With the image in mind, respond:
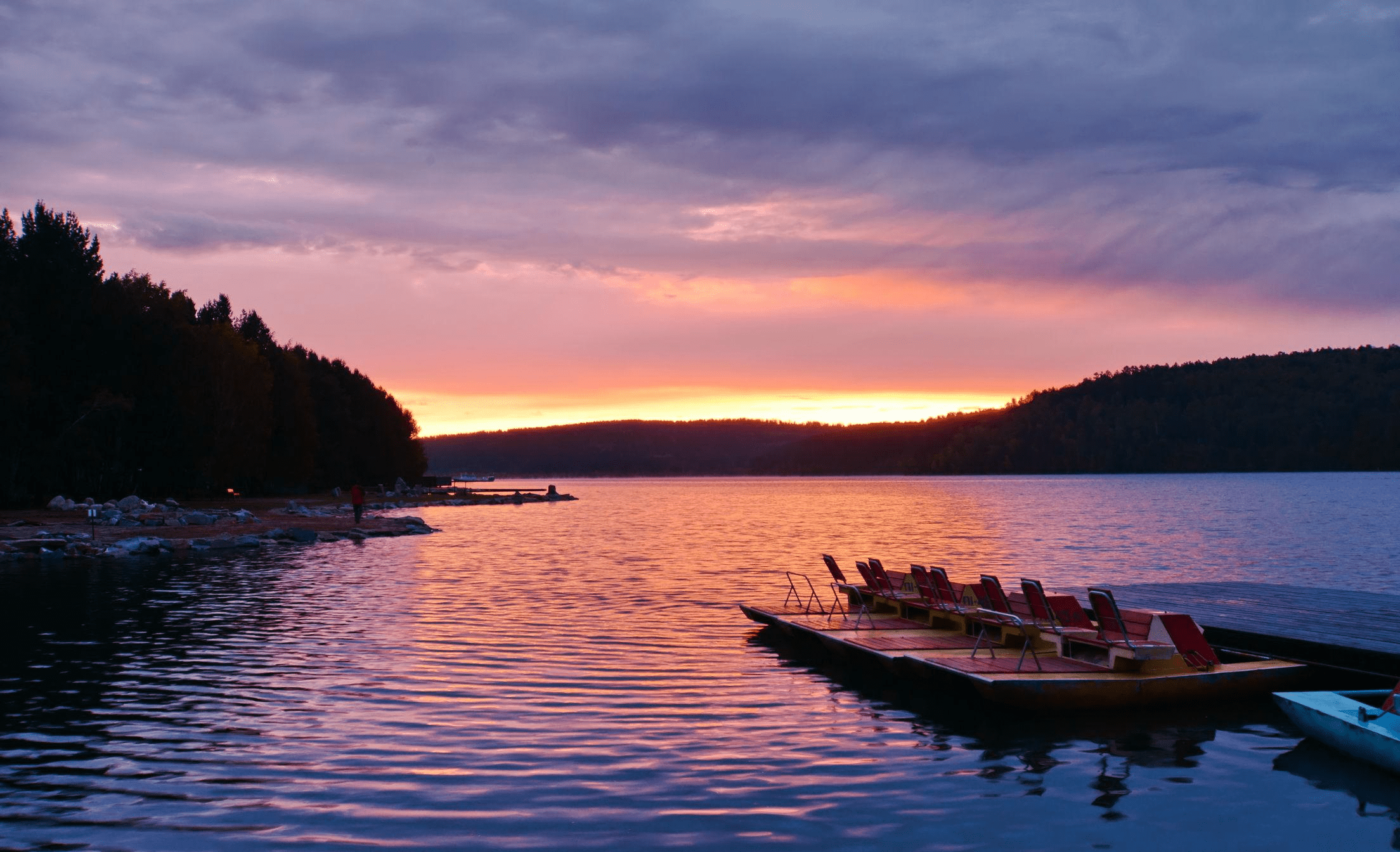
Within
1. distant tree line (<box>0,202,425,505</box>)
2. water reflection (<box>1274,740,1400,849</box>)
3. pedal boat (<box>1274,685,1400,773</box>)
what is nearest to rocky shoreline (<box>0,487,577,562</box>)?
distant tree line (<box>0,202,425,505</box>)

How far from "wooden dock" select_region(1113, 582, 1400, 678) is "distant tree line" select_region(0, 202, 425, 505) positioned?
2235 inches

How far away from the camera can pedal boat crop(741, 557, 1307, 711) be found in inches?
614

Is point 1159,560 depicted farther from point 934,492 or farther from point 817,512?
point 934,492

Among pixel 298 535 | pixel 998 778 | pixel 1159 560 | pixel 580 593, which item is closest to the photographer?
pixel 998 778

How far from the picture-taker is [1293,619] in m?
20.9

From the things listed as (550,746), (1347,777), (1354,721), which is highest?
(1354,721)

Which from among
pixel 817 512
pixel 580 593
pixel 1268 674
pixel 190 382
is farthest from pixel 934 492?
pixel 1268 674

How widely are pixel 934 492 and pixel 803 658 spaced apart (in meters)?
163

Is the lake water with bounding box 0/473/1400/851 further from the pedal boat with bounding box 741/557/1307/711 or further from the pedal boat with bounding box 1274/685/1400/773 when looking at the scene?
the pedal boat with bounding box 741/557/1307/711

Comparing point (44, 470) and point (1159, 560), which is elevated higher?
point (44, 470)

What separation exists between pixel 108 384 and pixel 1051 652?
2608 inches

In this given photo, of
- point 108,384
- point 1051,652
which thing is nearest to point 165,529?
point 108,384

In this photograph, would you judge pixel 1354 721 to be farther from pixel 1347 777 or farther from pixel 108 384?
pixel 108 384

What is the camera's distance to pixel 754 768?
500 inches
